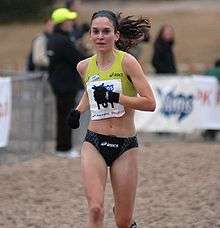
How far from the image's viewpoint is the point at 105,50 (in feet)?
20.6

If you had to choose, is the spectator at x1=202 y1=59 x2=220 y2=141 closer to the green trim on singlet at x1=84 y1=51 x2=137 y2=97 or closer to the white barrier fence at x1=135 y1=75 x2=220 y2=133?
the white barrier fence at x1=135 y1=75 x2=220 y2=133

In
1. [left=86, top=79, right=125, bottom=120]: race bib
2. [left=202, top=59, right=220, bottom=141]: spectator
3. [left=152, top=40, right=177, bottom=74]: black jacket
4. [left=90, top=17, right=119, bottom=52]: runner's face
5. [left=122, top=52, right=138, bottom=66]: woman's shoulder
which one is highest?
[left=90, top=17, right=119, bottom=52]: runner's face

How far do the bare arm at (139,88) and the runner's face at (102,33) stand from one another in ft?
0.59

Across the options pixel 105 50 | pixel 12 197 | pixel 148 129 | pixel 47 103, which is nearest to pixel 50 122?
pixel 47 103

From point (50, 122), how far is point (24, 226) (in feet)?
16.8

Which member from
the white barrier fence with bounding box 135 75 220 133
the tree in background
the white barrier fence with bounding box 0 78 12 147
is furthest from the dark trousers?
the tree in background

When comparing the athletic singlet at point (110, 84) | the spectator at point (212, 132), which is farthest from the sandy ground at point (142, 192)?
the spectator at point (212, 132)

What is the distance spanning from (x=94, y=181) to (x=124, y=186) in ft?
0.82

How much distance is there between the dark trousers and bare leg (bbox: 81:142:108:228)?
18.6 feet

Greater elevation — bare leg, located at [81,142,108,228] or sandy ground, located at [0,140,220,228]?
bare leg, located at [81,142,108,228]

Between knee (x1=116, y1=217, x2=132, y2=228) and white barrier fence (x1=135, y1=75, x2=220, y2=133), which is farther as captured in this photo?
white barrier fence (x1=135, y1=75, x2=220, y2=133)

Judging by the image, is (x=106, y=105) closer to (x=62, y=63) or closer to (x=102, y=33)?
(x=102, y=33)

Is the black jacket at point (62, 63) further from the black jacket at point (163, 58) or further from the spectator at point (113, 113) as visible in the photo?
the spectator at point (113, 113)

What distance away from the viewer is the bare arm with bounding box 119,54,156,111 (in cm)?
615
